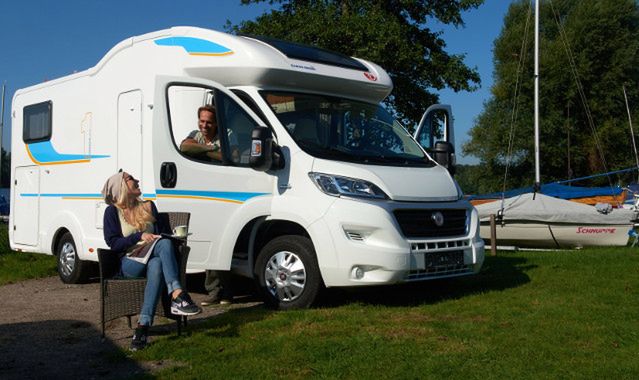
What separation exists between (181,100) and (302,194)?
193cm

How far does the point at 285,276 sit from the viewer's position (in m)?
7.83

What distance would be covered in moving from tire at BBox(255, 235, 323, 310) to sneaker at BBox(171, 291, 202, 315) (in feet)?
5.20

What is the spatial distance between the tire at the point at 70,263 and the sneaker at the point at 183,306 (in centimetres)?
459

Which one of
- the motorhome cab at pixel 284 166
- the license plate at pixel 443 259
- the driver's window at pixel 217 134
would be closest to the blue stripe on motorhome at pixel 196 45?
the motorhome cab at pixel 284 166

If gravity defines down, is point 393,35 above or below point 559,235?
above

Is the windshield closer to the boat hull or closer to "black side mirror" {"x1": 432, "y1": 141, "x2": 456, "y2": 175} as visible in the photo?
"black side mirror" {"x1": 432, "y1": 141, "x2": 456, "y2": 175}

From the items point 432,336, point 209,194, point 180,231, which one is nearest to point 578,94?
point 209,194

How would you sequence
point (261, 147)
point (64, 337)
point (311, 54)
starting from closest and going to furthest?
point (64, 337) < point (261, 147) < point (311, 54)

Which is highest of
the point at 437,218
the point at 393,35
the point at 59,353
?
the point at 393,35

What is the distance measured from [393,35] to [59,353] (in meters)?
18.5

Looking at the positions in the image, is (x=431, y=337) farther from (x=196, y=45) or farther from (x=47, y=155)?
(x=47, y=155)

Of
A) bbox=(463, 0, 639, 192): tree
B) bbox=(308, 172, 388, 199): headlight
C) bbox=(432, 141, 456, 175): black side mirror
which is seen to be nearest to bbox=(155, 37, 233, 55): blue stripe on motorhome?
bbox=(308, 172, 388, 199): headlight

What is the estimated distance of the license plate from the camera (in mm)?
7816

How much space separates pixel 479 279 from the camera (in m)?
9.94
